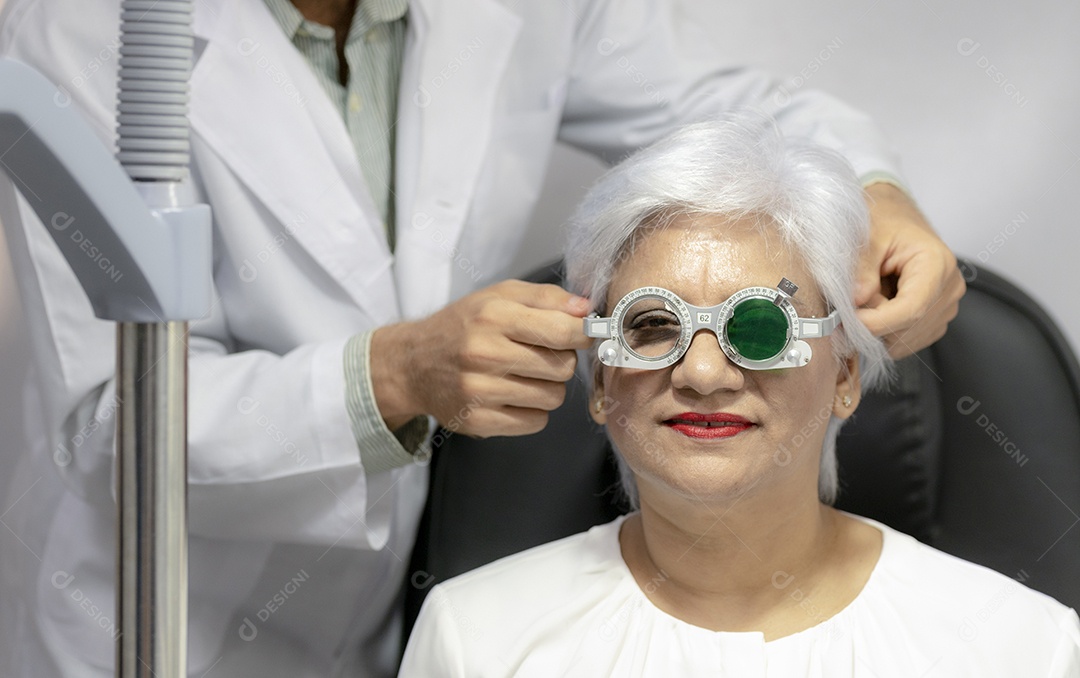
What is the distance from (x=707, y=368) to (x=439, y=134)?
66cm

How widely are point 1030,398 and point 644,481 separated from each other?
1.94ft

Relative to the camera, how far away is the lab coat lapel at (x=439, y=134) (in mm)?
1546

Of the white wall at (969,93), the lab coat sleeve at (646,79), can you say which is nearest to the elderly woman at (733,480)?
the lab coat sleeve at (646,79)

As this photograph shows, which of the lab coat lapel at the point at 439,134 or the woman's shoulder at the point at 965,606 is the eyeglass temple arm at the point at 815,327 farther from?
the lab coat lapel at the point at 439,134

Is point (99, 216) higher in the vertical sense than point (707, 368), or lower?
higher

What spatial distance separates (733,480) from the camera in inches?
44.8

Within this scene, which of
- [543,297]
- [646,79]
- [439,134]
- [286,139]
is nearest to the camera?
[543,297]

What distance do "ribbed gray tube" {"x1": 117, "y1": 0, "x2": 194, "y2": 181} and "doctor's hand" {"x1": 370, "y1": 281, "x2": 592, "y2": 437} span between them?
57 centimetres

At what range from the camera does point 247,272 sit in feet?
4.79

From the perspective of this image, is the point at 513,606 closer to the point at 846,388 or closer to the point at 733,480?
the point at 733,480

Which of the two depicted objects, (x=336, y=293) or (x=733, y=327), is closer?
(x=733, y=327)

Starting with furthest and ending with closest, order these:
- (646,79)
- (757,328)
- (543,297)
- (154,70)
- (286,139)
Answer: (646,79), (286,139), (543,297), (757,328), (154,70)

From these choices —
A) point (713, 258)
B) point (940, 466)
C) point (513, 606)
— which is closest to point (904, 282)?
point (713, 258)

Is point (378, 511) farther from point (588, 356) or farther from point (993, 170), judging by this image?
point (993, 170)
